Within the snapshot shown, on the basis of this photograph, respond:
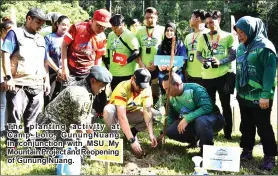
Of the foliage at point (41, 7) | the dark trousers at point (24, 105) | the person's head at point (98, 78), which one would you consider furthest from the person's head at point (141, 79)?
the foliage at point (41, 7)

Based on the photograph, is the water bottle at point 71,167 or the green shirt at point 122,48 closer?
the water bottle at point 71,167

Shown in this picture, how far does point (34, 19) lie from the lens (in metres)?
4.37

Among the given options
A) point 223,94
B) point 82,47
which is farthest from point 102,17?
point 223,94

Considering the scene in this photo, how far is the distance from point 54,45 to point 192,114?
7.88ft

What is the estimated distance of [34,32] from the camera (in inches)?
177

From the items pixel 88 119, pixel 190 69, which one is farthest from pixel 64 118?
pixel 190 69

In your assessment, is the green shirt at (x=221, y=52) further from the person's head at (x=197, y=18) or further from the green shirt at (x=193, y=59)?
the person's head at (x=197, y=18)

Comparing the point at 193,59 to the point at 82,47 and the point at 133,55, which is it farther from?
the point at 82,47

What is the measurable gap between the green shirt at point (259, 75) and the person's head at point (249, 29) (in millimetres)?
173

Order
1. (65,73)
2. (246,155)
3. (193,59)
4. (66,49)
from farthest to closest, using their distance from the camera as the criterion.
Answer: (193,59), (66,49), (65,73), (246,155)

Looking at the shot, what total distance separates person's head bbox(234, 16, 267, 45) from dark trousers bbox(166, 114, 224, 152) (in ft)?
3.33

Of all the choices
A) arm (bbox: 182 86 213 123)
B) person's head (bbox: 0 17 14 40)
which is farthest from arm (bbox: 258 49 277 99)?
person's head (bbox: 0 17 14 40)

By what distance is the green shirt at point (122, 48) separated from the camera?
5809mm

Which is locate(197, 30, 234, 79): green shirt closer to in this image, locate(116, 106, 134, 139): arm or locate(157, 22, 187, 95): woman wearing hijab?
locate(157, 22, 187, 95): woman wearing hijab
